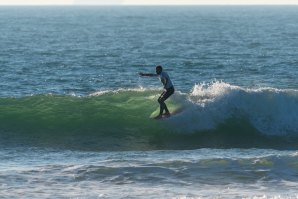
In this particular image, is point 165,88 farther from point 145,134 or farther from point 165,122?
point 145,134

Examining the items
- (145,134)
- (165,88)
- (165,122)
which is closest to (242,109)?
(165,122)

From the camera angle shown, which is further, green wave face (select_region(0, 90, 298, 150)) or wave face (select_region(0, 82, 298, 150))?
wave face (select_region(0, 82, 298, 150))

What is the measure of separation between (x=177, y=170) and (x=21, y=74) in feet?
75.6

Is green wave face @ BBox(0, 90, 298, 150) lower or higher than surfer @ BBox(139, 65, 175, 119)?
lower

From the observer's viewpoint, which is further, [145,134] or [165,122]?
[165,122]

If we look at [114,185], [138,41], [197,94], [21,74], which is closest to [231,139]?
[197,94]

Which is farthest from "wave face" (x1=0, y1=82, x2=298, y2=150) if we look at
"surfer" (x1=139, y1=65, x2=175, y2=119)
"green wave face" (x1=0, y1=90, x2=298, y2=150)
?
"surfer" (x1=139, y1=65, x2=175, y2=119)

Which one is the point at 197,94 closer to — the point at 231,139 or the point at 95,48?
the point at 231,139

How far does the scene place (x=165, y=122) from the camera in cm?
2400

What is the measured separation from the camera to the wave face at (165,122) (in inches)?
905

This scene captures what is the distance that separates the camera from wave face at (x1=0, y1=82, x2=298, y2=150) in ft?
75.4

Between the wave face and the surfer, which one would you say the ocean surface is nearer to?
the wave face

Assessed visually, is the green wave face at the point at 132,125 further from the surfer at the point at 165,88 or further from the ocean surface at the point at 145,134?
the surfer at the point at 165,88

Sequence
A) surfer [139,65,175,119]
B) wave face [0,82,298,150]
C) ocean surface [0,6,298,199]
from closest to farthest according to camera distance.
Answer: ocean surface [0,6,298,199] < surfer [139,65,175,119] < wave face [0,82,298,150]
